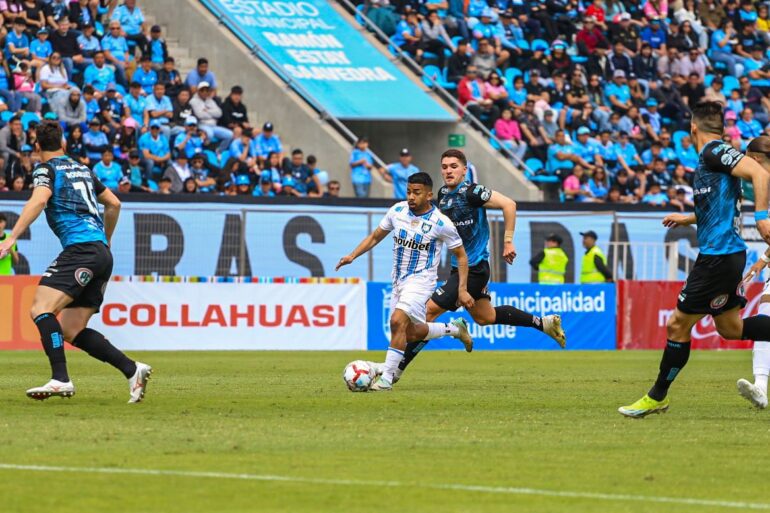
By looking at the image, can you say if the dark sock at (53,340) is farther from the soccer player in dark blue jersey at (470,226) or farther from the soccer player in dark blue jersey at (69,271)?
the soccer player in dark blue jersey at (470,226)

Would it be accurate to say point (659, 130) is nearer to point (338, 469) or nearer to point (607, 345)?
point (607, 345)

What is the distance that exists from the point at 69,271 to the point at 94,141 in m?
15.9

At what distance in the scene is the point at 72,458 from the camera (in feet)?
28.6

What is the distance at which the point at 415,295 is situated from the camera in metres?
14.5

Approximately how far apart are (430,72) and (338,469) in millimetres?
28276

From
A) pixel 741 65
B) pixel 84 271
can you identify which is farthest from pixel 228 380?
pixel 741 65

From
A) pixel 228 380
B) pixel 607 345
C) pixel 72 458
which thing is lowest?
pixel 607 345

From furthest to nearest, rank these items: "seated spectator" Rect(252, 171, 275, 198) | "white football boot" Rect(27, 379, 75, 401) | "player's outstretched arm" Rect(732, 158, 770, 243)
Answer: "seated spectator" Rect(252, 171, 275, 198) → "white football boot" Rect(27, 379, 75, 401) → "player's outstretched arm" Rect(732, 158, 770, 243)

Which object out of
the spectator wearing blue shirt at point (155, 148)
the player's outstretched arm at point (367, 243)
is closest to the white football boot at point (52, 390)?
the player's outstretched arm at point (367, 243)

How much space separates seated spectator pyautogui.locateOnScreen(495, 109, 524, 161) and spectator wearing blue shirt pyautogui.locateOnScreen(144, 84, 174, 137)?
8.13 metres

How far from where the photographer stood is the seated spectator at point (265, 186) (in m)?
28.7

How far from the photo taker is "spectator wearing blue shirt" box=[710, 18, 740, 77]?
40.8m

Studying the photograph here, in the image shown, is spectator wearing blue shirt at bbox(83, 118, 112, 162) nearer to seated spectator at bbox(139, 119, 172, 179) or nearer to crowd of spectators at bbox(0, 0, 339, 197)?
crowd of spectators at bbox(0, 0, 339, 197)

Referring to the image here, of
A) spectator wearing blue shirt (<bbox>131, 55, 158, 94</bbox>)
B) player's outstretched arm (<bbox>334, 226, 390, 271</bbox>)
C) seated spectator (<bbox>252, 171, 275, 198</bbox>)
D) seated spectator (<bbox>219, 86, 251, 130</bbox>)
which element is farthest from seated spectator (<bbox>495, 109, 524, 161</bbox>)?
player's outstretched arm (<bbox>334, 226, 390, 271</bbox>)
